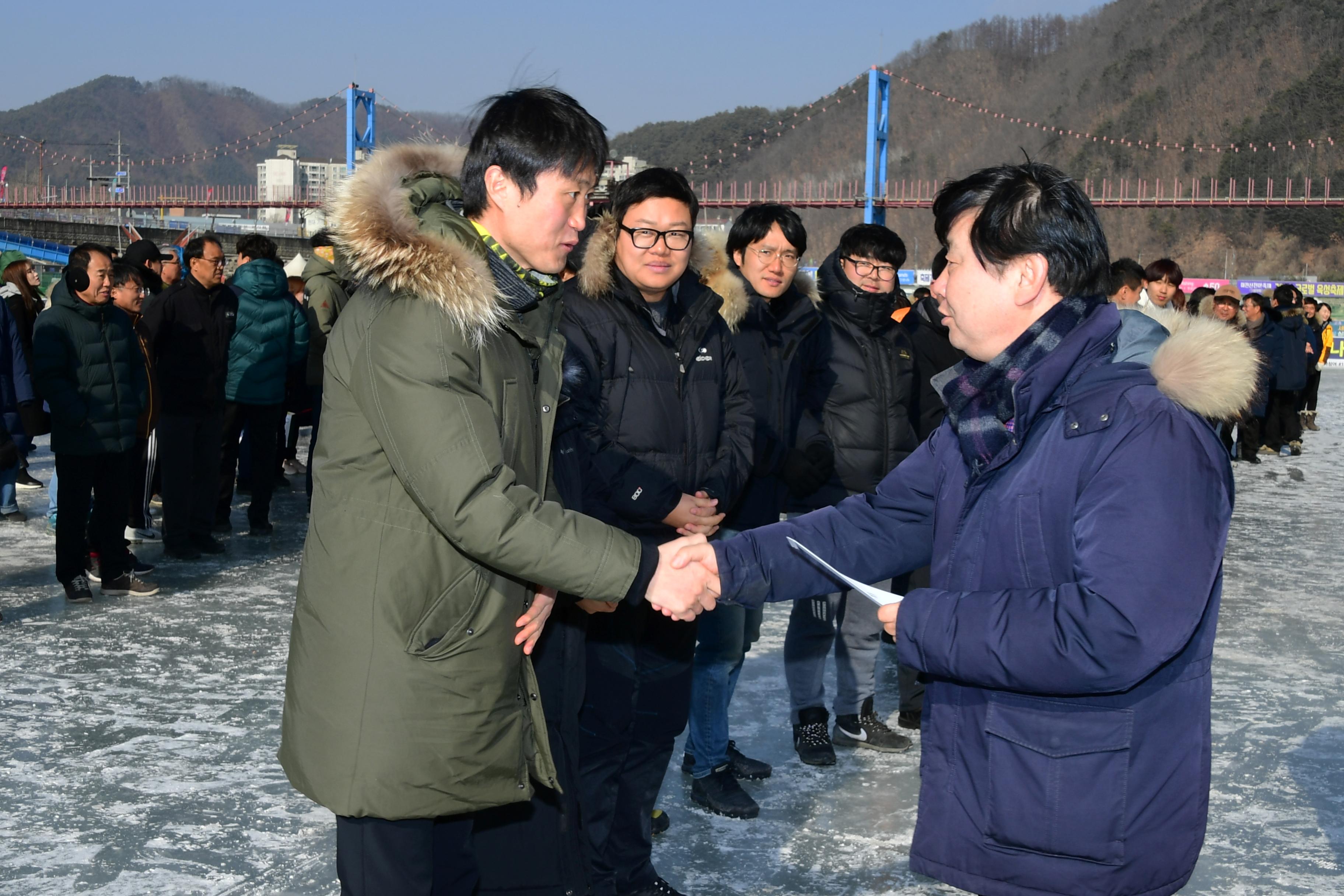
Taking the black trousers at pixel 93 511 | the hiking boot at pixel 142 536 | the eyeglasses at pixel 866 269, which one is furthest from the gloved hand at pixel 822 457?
the hiking boot at pixel 142 536

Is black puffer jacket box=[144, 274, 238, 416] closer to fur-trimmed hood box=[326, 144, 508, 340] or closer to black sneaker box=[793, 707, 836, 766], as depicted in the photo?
black sneaker box=[793, 707, 836, 766]

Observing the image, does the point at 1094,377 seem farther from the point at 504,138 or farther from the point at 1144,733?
the point at 504,138

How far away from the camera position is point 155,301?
6.06 metres

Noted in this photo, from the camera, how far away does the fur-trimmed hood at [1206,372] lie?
1451 mm

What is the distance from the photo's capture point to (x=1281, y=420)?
1166 cm

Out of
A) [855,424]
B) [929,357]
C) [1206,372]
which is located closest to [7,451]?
[855,424]

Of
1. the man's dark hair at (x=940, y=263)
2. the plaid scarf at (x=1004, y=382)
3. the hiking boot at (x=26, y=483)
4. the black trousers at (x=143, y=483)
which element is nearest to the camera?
the plaid scarf at (x=1004, y=382)

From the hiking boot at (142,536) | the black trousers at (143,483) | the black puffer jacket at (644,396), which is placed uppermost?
the black puffer jacket at (644,396)

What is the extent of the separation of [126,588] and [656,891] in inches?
140

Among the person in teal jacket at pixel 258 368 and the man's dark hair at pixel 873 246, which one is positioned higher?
the man's dark hair at pixel 873 246

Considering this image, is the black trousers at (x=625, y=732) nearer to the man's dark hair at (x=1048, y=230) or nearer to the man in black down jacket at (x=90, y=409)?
the man's dark hair at (x=1048, y=230)

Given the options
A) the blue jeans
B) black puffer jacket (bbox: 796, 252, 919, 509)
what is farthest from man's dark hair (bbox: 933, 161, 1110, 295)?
black puffer jacket (bbox: 796, 252, 919, 509)

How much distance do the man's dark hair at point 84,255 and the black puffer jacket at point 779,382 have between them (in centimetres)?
307

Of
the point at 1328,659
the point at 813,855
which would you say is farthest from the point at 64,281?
the point at 1328,659
